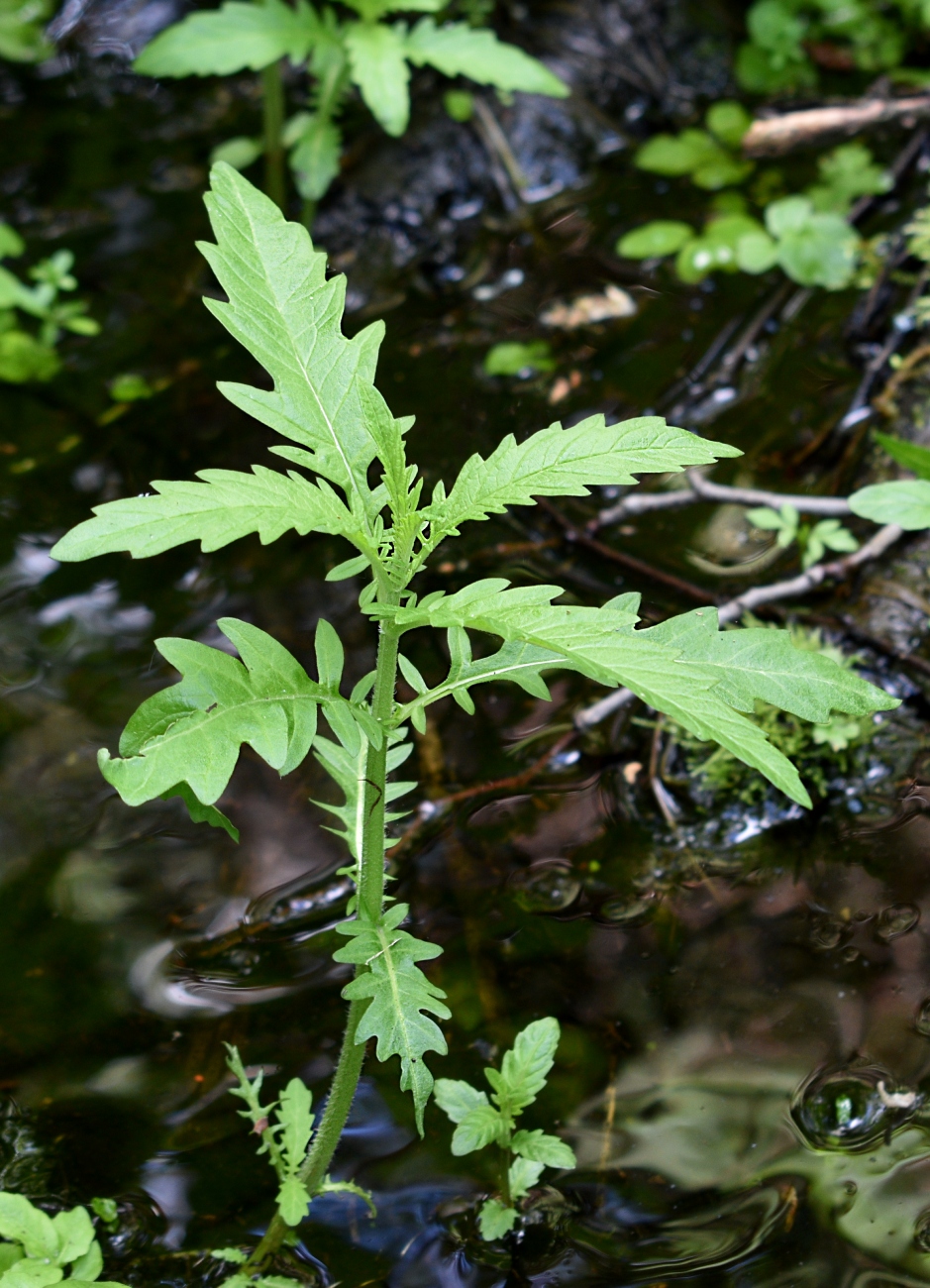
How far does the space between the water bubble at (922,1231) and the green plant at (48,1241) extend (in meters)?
1.46

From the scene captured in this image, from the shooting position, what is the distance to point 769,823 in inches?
96.3

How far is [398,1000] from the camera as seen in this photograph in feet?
5.12

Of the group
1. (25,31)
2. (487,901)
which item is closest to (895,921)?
(487,901)

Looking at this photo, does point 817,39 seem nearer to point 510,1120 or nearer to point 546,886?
point 546,886

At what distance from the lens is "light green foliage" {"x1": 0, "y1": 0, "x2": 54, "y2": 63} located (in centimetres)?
434

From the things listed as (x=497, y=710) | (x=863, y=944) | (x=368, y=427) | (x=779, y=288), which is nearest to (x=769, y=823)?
(x=863, y=944)

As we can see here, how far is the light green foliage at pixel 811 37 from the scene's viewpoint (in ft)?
13.9

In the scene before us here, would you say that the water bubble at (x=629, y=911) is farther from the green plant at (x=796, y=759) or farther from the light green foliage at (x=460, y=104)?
the light green foliage at (x=460, y=104)

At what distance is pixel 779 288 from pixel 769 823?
7.12 feet

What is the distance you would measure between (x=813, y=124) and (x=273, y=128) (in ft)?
7.10

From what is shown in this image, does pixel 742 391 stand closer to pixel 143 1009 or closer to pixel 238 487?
pixel 238 487

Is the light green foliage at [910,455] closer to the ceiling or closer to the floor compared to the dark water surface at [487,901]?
closer to the ceiling

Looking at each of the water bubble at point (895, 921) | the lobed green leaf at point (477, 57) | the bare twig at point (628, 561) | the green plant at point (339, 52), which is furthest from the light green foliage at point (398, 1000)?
the lobed green leaf at point (477, 57)

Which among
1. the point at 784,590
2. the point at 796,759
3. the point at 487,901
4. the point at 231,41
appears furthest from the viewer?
the point at 231,41
